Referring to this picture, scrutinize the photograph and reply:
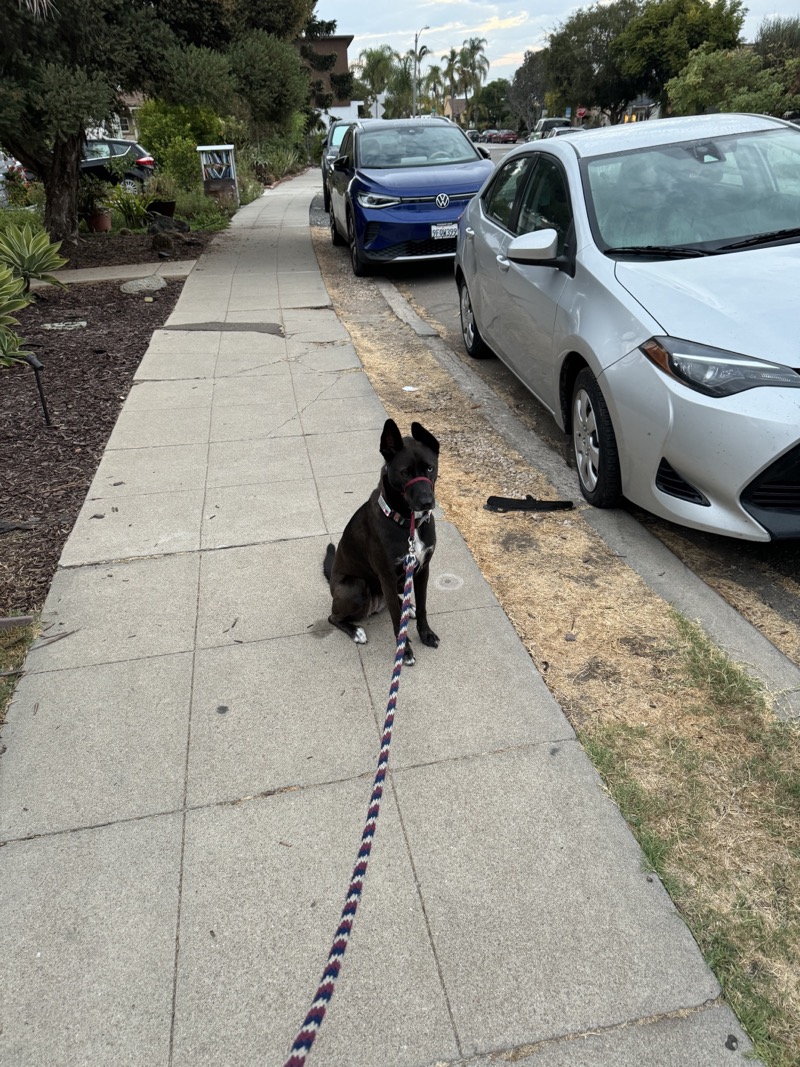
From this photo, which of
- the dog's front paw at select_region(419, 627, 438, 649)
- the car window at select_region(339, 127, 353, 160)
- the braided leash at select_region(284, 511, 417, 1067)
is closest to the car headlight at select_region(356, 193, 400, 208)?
the car window at select_region(339, 127, 353, 160)

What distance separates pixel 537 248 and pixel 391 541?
2574 millimetres

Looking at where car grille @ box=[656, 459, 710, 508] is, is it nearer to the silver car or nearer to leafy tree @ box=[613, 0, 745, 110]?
the silver car

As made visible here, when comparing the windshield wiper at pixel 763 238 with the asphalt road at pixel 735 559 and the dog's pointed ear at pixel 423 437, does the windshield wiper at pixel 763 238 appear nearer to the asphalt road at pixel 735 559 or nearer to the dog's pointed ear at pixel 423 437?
the asphalt road at pixel 735 559

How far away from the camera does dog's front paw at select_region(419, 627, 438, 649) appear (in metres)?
3.53

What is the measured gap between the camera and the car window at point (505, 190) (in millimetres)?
6230

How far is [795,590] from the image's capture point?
12.8ft

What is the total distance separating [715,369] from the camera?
3668mm

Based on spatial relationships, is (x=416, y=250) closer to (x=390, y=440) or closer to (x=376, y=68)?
(x=390, y=440)

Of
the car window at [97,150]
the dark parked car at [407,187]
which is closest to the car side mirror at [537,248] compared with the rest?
the dark parked car at [407,187]

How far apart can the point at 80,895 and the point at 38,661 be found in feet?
4.58

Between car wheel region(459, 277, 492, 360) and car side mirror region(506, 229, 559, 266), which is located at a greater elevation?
car side mirror region(506, 229, 559, 266)

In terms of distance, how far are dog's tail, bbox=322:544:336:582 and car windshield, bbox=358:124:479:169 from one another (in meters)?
9.25

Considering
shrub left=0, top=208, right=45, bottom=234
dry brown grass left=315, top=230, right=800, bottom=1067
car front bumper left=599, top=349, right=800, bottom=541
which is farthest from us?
shrub left=0, top=208, right=45, bottom=234

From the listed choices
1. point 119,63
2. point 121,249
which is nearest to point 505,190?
point 119,63
